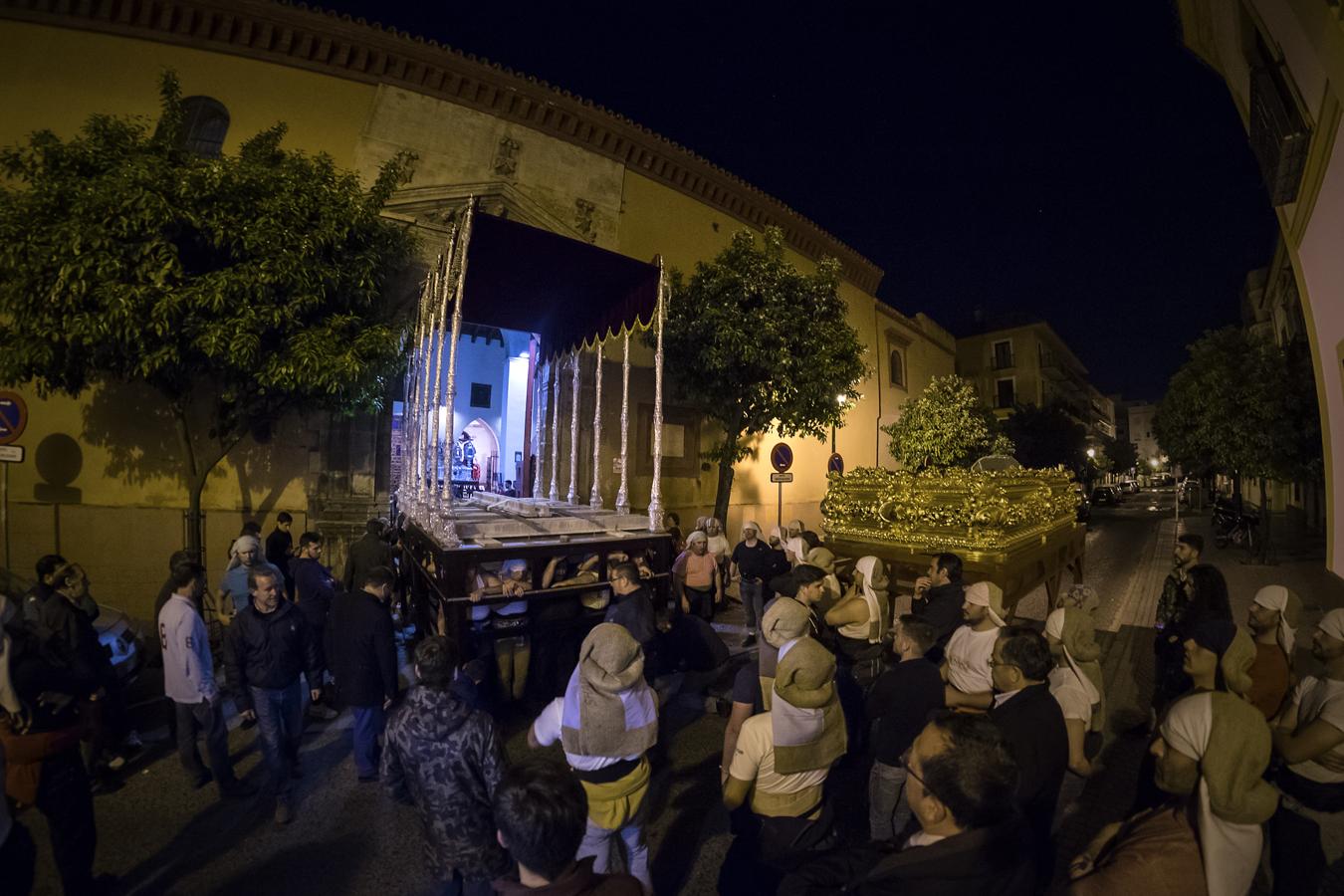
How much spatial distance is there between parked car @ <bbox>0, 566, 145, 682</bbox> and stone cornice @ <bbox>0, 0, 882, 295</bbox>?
33.7 feet

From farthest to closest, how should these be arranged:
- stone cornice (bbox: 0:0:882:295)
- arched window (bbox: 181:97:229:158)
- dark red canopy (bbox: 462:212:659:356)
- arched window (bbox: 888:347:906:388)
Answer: arched window (bbox: 888:347:906:388) < arched window (bbox: 181:97:229:158) < stone cornice (bbox: 0:0:882:295) < dark red canopy (bbox: 462:212:659:356)

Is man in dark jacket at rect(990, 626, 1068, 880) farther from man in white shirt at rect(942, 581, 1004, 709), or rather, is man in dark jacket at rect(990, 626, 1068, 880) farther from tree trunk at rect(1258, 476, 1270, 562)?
tree trunk at rect(1258, 476, 1270, 562)

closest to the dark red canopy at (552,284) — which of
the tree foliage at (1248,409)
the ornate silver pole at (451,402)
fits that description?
the ornate silver pole at (451,402)

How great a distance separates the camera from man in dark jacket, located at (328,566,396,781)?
4.25 meters

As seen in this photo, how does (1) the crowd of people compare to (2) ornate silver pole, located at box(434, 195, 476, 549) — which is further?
(2) ornate silver pole, located at box(434, 195, 476, 549)

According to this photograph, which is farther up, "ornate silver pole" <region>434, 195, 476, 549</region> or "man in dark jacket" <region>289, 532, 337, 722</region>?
"ornate silver pole" <region>434, 195, 476, 549</region>

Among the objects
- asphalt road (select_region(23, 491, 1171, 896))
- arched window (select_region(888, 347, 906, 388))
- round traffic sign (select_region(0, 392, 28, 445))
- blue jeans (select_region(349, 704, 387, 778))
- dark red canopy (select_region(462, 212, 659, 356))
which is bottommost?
asphalt road (select_region(23, 491, 1171, 896))

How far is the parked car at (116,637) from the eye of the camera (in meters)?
5.45

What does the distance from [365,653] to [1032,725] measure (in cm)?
438

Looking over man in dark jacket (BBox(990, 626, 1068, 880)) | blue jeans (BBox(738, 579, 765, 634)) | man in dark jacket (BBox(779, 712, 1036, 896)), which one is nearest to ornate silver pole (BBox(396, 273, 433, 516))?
blue jeans (BBox(738, 579, 765, 634))

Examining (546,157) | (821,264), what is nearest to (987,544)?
(821,264)

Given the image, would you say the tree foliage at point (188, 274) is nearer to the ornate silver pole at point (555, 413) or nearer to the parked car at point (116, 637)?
the parked car at point (116, 637)

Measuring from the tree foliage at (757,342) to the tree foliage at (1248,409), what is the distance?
896 cm

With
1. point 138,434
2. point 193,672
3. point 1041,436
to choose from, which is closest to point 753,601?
point 193,672
